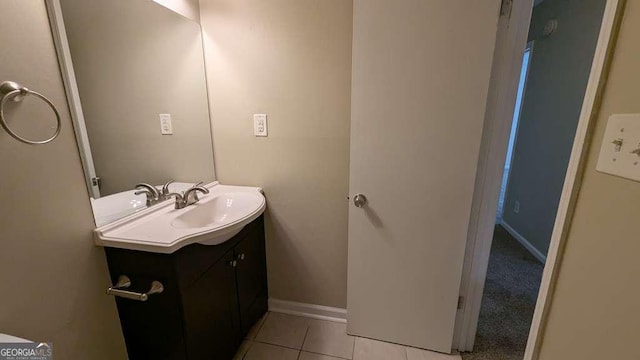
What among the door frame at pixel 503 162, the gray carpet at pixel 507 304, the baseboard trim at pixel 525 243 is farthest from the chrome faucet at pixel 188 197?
the baseboard trim at pixel 525 243

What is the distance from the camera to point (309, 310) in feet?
5.83

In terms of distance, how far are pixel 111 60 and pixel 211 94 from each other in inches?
21.0

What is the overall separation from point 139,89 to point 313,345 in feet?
5.51

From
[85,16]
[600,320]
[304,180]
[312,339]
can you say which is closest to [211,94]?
[85,16]

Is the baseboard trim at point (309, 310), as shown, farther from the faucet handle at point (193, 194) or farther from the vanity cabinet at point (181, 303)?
Answer: the faucet handle at point (193, 194)

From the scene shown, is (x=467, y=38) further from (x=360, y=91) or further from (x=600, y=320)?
(x=600, y=320)

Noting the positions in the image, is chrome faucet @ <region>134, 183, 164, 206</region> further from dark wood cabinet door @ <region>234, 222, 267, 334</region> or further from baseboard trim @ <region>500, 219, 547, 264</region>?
baseboard trim @ <region>500, 219, 547, 264</region>

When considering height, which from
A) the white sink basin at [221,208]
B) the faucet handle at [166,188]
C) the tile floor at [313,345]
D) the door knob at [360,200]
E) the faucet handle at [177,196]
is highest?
the faucet handle at [166,188]

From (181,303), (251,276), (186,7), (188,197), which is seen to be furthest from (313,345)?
(186,7)

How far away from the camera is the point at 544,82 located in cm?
257

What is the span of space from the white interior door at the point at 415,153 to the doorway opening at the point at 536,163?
1.76 ft

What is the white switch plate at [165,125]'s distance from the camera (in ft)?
4.55

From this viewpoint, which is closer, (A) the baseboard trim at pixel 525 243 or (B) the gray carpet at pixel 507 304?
(B) the gray carpet at pixel 507 304

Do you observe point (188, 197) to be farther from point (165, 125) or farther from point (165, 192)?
point (165, 125)
